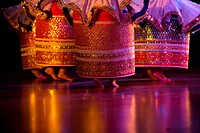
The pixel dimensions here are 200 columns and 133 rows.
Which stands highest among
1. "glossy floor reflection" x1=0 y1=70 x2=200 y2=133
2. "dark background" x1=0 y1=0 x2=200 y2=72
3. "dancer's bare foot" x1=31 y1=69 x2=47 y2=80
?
"dark background" x1=0 y1=0 x2=200 y2=72

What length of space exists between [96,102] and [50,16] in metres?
1.72

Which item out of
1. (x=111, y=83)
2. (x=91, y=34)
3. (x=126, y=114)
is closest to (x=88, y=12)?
(x=91, y=34)

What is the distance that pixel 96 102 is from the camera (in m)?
4.36

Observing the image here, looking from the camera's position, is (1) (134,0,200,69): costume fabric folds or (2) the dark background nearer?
(1) (134,0,200,69): costume fabric folds

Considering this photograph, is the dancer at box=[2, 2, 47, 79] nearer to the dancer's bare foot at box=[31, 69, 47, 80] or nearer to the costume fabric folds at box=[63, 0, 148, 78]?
the dancer's bare foot at box=[31, 69, 47, 80]

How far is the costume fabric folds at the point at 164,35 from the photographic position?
5.59 meters

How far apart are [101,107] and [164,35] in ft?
6.14

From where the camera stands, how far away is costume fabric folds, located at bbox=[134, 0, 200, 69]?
5586mm

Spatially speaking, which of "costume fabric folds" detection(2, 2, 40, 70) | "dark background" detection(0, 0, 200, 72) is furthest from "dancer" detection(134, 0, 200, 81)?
"dark background" detection(0, 0, 200, 72)

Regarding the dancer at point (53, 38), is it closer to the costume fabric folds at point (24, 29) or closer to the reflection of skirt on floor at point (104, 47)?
the costume fabric folds at point (24, 29)

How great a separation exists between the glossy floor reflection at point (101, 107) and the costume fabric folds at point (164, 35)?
0.23 meters

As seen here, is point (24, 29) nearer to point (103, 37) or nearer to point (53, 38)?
point (53, 38)

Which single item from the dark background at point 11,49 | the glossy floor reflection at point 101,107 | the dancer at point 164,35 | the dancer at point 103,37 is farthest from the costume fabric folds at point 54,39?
the dark background at point 11,49

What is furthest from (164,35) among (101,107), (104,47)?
(101,107)
